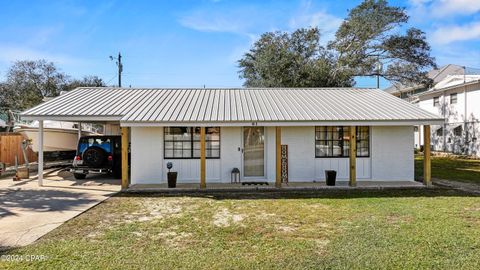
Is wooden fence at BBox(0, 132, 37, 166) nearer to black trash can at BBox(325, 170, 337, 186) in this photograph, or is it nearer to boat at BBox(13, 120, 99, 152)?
boat at BBox(13, 120, 99, 152)

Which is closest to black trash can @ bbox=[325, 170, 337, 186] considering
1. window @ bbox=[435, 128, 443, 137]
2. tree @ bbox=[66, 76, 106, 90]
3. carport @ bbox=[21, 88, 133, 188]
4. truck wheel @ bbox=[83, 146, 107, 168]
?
carport @ bbox=[21, 88, 133, 188]

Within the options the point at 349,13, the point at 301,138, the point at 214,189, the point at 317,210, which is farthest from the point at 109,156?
the point at 349,13

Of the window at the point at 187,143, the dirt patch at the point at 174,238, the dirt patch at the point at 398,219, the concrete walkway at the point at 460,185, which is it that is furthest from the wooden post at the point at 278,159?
the concrete walkway at the point at 460,185

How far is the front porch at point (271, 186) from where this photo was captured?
34.4 feet

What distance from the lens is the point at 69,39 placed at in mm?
22156

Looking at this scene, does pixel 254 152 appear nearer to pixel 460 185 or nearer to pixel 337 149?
pixel 337 149

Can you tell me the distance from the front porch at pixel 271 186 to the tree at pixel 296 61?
13863 mm

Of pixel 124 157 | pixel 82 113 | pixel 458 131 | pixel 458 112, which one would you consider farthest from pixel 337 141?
pixel 458 131

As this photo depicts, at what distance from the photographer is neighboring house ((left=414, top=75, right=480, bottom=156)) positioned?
22422 millimetres

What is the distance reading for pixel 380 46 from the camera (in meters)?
25.4

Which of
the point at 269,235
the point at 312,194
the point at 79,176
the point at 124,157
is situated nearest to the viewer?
the point at 269,235

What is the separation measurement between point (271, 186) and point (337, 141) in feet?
10.3

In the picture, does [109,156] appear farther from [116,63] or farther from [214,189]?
[116,63]

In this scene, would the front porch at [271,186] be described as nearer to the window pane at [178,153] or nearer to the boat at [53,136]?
the window pane at [178,153]
